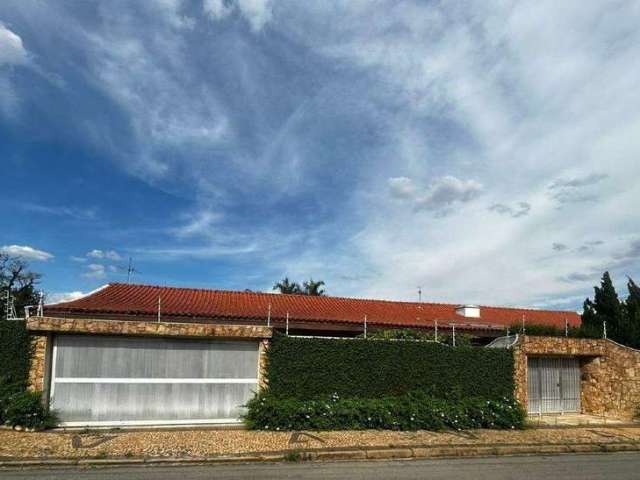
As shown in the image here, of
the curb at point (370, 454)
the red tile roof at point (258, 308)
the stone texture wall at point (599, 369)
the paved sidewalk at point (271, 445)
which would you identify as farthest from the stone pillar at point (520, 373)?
the red tile roof at point (258, 308)

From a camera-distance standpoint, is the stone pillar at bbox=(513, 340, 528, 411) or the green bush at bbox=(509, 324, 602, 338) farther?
the green bush at bbox=(509, 324, 602, 338)

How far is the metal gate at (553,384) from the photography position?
56.5 feet

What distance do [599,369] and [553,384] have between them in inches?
62.9

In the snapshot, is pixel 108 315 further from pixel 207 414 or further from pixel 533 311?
pixel 533 311

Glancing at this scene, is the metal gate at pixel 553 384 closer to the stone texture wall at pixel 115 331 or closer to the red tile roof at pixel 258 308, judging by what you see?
the red tile roof at pixel 258 308

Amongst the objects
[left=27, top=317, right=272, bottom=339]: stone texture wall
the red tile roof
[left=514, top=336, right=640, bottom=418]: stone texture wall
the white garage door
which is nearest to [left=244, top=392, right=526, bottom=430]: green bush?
the white garage door

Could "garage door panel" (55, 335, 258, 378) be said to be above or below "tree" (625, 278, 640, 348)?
below

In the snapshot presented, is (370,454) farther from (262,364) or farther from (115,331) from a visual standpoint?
(115,331)

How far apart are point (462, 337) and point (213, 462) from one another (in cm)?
892

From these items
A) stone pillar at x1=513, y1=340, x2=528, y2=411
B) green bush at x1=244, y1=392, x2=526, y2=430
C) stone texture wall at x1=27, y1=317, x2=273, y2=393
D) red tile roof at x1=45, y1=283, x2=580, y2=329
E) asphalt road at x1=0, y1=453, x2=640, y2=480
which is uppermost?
red tile roof at x1=45, y1=283, x2=580, y2=329

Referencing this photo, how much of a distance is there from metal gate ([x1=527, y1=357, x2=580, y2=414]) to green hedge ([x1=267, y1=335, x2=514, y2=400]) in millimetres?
2561

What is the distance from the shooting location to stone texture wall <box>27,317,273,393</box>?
485 inches

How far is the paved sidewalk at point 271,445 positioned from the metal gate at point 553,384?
3.95m

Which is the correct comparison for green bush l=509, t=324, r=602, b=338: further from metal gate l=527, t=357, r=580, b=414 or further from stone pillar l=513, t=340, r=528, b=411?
stone pillar l=513, t=340, r=528, b=411
